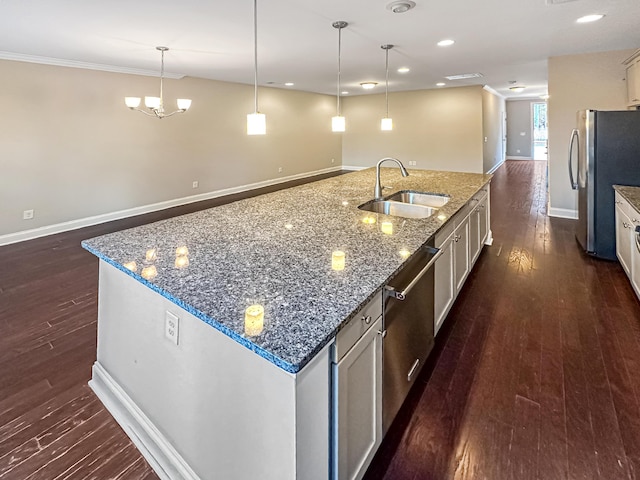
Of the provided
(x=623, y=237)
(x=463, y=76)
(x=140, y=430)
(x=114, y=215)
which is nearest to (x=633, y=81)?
(x=623, y=237)

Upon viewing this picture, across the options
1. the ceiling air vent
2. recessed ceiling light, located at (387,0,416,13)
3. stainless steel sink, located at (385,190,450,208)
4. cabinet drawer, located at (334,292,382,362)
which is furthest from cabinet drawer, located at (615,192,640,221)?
the ceiling air vent

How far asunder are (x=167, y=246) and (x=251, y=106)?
6.80 m

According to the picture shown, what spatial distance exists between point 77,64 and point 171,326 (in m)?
5.30

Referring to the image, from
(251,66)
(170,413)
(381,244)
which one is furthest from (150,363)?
(251,66)

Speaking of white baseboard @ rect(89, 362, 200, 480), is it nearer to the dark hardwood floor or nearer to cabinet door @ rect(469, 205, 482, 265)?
the dark hardwood floor

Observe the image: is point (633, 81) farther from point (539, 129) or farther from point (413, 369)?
point (539, 129)

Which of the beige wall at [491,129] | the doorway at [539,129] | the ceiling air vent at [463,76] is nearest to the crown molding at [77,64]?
the ceiling air vent at [463,76]

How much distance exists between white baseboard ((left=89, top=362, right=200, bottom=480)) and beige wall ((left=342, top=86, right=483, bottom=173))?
899 cm

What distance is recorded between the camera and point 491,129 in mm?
10445

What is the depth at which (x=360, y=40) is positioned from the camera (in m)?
4.10

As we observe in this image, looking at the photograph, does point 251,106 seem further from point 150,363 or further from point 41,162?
point 150,363

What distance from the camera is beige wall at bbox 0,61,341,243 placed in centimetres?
467

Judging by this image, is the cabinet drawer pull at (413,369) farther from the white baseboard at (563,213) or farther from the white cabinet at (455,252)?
the white baseboard at (563,213)

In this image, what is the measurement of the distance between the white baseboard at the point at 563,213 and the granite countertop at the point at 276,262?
12.3 ft
